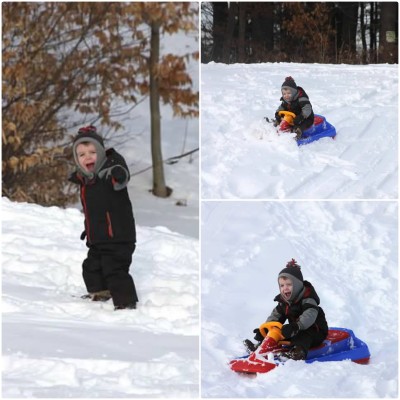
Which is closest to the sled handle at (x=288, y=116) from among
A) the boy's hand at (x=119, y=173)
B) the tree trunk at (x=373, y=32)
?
the tree trunk at (x=373, y=32)

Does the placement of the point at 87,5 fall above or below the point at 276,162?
above

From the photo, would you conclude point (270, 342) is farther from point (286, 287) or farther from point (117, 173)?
point (117, 173)

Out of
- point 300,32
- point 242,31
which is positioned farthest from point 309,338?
point 242,31

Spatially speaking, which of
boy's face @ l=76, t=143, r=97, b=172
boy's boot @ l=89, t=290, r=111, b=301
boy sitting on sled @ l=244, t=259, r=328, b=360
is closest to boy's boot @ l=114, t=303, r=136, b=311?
boy's boot @ l=89, t=290, r=111, b=301

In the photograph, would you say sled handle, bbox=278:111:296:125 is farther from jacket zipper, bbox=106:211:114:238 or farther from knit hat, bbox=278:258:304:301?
jacket zipper, bbox=106:211:114:238

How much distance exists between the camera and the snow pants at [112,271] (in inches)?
173

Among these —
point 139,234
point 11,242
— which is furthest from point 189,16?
point 11,242

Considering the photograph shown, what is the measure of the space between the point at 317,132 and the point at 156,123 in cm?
790

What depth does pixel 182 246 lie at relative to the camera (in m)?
5.54

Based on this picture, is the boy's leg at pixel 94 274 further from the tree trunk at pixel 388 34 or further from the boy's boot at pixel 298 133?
the tree trunk at pixel 388 34

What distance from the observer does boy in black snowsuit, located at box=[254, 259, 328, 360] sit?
3.72 meters

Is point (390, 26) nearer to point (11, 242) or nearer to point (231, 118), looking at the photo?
point (231, 118)

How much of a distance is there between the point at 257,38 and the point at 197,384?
4.18ft

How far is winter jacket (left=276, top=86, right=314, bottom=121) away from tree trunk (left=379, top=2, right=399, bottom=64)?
37 centimetres
